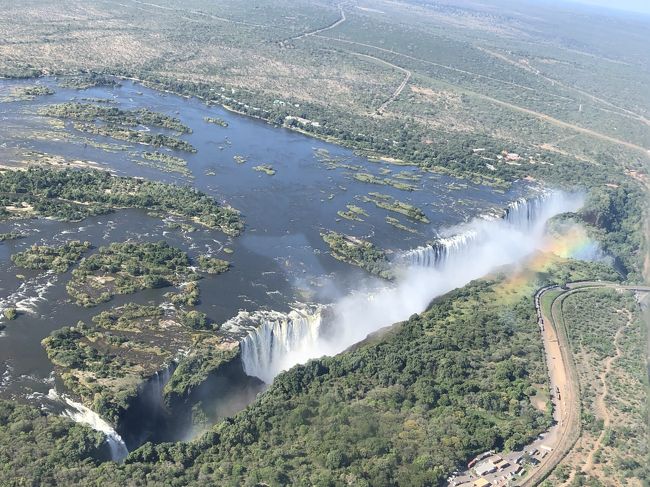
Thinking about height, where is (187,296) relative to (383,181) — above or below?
below

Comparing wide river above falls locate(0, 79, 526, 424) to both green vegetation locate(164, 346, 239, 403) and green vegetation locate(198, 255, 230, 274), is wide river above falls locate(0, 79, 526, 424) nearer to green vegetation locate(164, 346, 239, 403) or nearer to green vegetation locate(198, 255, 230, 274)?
green vegetation locate(198, 255, 230, 274)

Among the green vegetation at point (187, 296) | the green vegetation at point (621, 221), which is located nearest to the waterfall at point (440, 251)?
the green vegetation at point (621, 221)

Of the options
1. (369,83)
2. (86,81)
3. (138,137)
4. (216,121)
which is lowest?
(138,137)

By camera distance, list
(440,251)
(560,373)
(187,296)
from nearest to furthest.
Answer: (560,373) → (187,296) → (440,251)

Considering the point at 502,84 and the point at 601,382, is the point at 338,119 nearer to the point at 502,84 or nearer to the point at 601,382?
the point at 502,84

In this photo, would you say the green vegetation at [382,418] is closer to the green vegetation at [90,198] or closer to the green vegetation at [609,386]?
the green vegetation at [609,386]

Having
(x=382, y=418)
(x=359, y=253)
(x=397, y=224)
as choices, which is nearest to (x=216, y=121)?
(x=397, y=224)

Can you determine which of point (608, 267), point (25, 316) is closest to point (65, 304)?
point (25, 316)

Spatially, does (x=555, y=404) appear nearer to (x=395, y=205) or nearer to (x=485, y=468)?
(x=485, y=468)
